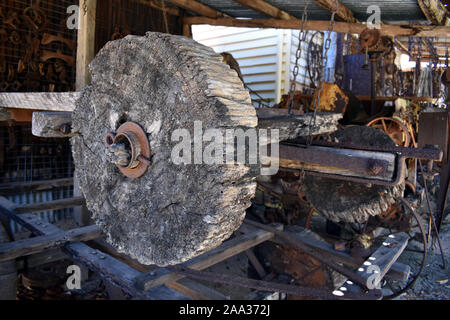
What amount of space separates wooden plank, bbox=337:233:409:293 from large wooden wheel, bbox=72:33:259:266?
1610 mm

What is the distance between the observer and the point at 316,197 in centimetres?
318

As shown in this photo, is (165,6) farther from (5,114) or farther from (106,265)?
(106,265)

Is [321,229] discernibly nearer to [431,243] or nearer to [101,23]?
[431,243]

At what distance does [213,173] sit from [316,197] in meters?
2.23

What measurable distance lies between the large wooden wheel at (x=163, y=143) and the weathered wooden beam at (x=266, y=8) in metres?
2.89

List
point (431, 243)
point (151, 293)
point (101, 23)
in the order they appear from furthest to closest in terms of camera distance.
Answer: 1. point (431, 243)
2. point (101, 23)
3. point (151, 293)

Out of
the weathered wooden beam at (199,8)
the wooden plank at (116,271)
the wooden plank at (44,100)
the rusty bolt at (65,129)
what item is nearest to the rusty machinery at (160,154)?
the rusty bolt at (65,129)

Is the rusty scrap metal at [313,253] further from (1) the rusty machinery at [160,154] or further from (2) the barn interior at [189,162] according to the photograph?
(1) the rusty machinery at [160,154]

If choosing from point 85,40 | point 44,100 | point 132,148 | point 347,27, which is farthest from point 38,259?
point 347,27

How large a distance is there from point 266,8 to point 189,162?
3.66m

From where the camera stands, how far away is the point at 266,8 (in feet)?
14.0

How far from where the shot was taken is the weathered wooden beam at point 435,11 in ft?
10.5

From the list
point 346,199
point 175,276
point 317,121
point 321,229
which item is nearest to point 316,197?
point 346,199

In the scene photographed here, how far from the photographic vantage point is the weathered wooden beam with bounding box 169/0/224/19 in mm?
4766
